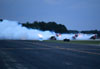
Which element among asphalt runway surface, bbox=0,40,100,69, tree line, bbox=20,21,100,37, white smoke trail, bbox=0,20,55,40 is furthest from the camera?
tree line, bbox=20,21,100,37

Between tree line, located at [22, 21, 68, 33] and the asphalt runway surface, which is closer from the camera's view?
the asphalt runway surface

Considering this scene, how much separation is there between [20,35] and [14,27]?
467 cm

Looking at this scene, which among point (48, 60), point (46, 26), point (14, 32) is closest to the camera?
point (48, 60)

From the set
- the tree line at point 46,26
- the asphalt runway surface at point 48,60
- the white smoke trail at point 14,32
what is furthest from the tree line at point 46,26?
the asphalt runway surface at point 48,60

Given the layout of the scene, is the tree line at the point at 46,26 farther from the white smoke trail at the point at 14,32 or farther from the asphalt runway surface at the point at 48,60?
the asphalt runway surface at the point at 48,60

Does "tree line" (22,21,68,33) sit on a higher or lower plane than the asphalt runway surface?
higher

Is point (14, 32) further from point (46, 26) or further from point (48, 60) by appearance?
point (46, 26)

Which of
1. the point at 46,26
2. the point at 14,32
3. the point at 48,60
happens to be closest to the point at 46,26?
the point at 46,26

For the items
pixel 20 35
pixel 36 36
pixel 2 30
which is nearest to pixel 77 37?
pixel 36 36

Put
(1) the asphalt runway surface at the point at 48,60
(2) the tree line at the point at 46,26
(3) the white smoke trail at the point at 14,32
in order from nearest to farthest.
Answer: (1) the asphalt runway surface at the point at 48,60
(3) the white smoke trail at the point at 14,32
(2) the tree line at the point at 46,26

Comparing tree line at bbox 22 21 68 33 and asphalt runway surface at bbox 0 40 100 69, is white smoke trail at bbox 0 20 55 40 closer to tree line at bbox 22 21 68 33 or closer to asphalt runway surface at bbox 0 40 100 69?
asphalt runway surface at bbox 0 40 100 69

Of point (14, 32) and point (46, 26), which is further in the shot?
point (46, 26)

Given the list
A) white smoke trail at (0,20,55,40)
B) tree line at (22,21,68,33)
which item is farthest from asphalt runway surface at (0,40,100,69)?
tree line at (22,21,68,33)

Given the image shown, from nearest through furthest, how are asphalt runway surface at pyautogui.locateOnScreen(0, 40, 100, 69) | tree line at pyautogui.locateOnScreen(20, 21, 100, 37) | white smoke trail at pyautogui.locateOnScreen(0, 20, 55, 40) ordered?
asphalt runway surface at pyautogui.locateOnScreen(0, 40, 100, 69), white smoke trail at pyautogui.locateOnScreen(0, 20, 55, 40), tree line at pyautogui.locateOnScreen(20, 21, 100, 37)
